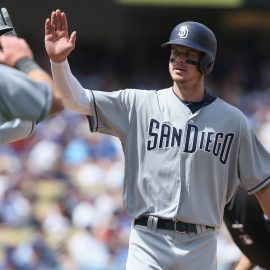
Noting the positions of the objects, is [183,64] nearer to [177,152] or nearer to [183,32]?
[183,32]

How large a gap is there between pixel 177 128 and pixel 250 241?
105cm

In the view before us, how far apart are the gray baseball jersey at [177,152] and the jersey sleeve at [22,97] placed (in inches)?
56.2

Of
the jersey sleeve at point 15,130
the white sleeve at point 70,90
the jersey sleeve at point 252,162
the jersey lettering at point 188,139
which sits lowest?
the jersey sleeve at point 252,162

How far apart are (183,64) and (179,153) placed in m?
0.46

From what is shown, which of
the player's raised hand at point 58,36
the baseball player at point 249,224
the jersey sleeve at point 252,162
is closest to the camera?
the player's raised hand at point 58,36

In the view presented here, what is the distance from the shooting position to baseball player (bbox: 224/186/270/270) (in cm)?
506

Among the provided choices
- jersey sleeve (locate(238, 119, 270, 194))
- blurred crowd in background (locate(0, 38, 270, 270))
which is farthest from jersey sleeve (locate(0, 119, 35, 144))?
blurred crowd in background (locate(0, 38, 270, 270))

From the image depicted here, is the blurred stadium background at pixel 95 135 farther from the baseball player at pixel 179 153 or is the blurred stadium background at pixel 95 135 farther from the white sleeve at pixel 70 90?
the white sleeve at pixel 70 90

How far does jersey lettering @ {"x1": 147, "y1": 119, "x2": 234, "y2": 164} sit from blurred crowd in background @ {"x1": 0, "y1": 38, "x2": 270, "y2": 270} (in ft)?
12.1

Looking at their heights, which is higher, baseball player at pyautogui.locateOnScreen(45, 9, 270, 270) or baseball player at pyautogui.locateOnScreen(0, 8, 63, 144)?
baseball player at pyautogui.locateOnScreen(0, 8, 63, 144)

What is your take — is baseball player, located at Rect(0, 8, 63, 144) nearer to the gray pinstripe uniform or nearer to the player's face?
the gray pinstripe uniform

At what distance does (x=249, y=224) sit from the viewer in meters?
5.07

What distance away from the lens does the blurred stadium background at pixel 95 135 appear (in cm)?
962

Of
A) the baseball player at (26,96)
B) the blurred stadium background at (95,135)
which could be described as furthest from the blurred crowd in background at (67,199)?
the baseball player at (26,96)
